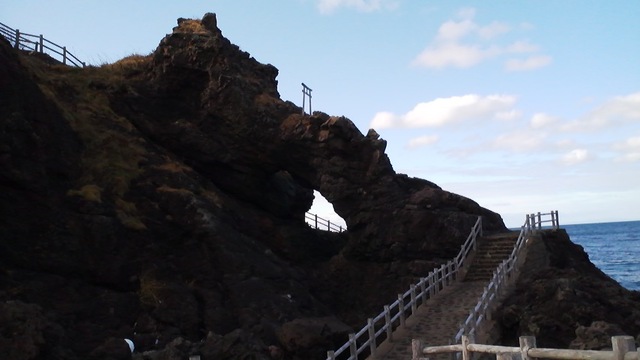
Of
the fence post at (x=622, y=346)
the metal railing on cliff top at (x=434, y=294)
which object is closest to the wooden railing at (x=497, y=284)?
the metal railing on cliff top at (x=434, y=294)

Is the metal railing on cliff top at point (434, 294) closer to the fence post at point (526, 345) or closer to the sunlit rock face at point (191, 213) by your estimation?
the sunlit rock face at point (191, 213)

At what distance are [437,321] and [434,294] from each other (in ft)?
11.9

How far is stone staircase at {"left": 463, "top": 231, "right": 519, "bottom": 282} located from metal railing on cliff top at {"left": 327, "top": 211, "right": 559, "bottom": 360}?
452mm

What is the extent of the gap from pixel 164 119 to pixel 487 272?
1745cm

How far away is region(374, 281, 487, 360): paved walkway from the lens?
17.7m

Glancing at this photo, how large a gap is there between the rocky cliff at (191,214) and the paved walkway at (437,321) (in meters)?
2.75

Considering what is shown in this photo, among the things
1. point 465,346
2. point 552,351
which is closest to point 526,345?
point 552,351

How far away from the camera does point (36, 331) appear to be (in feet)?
48.8

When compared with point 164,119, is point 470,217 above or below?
below

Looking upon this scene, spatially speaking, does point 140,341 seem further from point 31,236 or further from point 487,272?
point 487,272

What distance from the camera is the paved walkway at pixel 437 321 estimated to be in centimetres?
1773

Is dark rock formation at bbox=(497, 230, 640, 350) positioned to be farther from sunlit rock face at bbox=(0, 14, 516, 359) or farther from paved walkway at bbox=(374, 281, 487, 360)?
sunlit rock face at bbox=(0, 14, 516, 359)

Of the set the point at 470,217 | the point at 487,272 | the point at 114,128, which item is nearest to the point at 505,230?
the point at 470,217

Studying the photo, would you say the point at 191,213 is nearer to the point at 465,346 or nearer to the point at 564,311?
the point at 564,311
